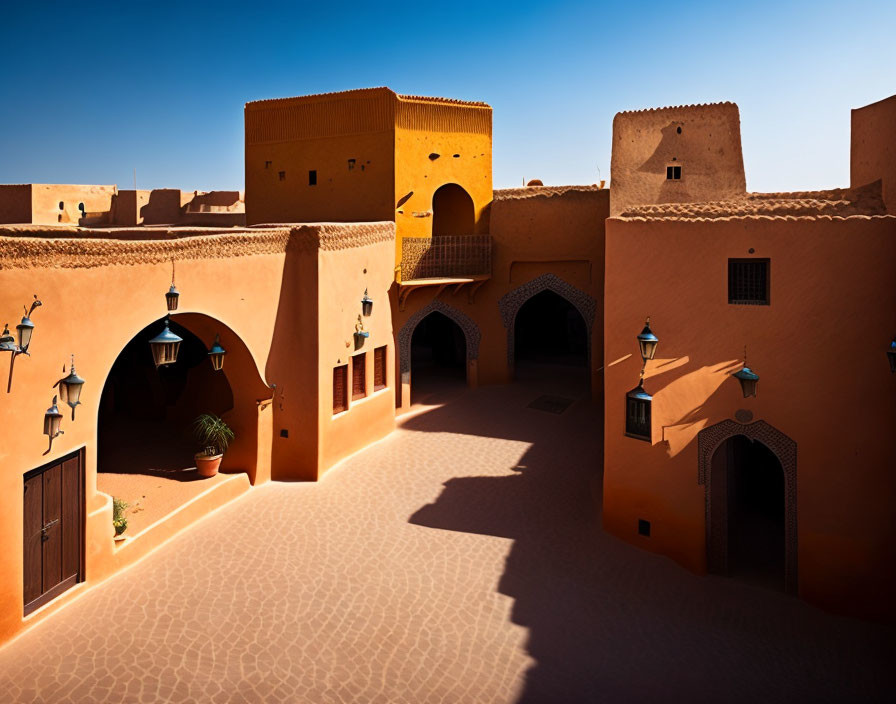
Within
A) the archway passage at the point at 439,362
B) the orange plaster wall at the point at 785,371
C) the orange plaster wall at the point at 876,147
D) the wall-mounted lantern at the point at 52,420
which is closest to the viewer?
the wall-mounted lantern at the point at 52,420

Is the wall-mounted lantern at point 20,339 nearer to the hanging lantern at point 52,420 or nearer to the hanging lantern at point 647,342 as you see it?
the hanging lantern at point 52,420

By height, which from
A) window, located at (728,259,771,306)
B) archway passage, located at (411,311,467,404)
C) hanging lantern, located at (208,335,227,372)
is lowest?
archway passage, located at (411,311,467,404)

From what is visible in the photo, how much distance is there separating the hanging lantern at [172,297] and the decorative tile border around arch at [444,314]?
7978mm

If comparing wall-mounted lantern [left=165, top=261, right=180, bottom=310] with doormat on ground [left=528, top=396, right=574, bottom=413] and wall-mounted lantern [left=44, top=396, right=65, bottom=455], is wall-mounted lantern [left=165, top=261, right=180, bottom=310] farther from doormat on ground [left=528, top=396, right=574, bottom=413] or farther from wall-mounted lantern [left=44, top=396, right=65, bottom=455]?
doormat on ground [left=528, top=396, right=574, bottom=413]

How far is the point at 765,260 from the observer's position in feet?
28.9

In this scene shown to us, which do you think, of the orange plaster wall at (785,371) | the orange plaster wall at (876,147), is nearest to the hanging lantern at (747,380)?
the orange plaster wall at (785,371)

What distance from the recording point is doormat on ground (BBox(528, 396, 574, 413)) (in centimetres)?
1653

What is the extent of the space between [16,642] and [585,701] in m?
6.25

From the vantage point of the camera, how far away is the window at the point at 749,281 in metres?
8.84

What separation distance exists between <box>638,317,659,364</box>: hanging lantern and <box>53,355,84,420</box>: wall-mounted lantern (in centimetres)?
735

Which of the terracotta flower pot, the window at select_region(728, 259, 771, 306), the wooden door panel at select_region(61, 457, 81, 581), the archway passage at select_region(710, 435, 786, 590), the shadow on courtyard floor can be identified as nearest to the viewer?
the shadow on courtyard floor

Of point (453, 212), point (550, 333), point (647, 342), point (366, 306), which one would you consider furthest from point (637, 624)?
point (550, 333)

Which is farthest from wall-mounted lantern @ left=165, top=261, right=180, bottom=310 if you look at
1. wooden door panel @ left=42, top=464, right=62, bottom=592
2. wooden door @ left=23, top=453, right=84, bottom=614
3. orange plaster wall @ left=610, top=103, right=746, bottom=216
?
orange plaster wall @ left=610, top=103, right=746, bottom=216

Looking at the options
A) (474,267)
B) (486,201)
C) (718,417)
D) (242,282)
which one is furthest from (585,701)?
(486,201)
